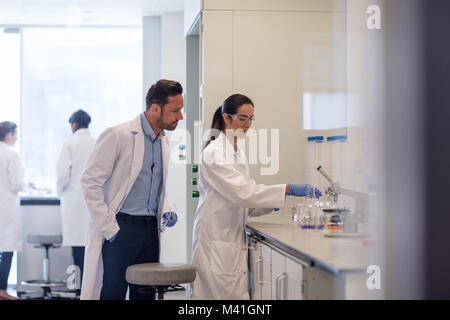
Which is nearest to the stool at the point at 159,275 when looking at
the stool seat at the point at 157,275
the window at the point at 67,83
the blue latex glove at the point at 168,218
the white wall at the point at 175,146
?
the stool seat at the point at 157,275

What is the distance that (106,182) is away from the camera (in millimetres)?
2262

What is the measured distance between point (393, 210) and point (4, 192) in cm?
316

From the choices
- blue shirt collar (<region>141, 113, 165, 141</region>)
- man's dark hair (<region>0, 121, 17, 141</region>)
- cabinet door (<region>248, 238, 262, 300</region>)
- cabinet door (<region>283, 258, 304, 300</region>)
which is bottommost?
cabinet door (<region>248, 238, 262, 300</region>)

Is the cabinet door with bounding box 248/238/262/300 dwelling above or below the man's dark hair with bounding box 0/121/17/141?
below

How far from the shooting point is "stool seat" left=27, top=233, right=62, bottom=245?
391cm

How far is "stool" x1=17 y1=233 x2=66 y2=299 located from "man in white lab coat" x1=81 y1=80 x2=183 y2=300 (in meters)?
1.74

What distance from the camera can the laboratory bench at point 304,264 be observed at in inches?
50.7

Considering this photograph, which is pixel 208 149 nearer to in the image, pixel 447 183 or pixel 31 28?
pixel 447 183

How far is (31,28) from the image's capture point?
4309mm

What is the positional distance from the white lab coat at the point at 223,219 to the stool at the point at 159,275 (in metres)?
0.11

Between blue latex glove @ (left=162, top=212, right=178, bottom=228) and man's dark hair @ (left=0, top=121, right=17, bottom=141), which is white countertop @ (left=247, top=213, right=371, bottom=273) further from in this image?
man's dark hair @ (left=0, top=121, right=17, bottom=141)

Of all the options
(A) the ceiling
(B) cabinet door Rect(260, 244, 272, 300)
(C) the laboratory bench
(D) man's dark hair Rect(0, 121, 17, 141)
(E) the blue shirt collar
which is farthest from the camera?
(A) the ceiling

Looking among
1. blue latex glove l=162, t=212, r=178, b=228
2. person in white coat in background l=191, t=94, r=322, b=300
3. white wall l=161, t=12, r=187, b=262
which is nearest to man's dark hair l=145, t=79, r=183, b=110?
person in white coat in background l=191, t=94, r=322, b=300

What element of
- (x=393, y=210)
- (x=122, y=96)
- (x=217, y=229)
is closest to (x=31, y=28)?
(x=122, y=96)
